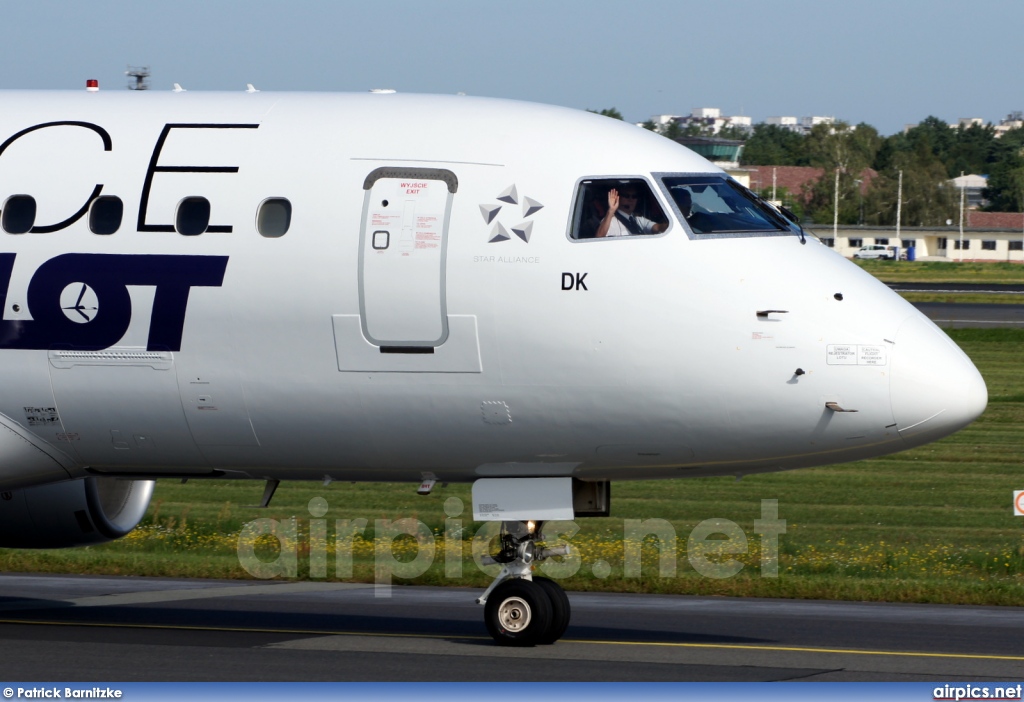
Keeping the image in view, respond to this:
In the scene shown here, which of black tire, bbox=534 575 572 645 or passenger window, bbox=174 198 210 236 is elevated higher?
passenger window, bbox=174 198 210 236

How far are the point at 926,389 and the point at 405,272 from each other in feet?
14.2

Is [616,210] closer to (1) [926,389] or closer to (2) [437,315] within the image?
(2) [437,315]

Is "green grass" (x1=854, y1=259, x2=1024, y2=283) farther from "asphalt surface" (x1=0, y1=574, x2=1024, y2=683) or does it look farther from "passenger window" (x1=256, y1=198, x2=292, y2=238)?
"passenger window" (x1=256, y1=198, x2=292, y2=238)

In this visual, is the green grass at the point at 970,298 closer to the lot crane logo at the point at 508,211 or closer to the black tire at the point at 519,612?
the black tire at the point at 519,612

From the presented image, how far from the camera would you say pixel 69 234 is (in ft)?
45.6

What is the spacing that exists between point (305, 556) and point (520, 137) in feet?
32.0

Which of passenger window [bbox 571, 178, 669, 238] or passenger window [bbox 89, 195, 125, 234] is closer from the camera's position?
passenger window [bbox 571, 178, 669, 238]

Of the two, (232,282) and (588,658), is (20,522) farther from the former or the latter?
(588,658)

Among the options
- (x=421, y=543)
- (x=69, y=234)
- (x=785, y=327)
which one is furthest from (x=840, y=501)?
(x=69, y=234)

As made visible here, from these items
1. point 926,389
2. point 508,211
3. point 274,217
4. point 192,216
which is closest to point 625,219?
point 508,211

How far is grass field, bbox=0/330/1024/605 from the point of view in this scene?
19.3 m

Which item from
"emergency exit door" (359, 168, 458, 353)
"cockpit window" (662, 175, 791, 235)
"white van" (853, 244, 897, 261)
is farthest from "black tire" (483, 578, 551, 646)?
"white van" (853, 244, 897, 261)

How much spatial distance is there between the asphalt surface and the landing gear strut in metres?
0.17

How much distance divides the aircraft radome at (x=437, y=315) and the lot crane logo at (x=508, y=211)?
0.02m
